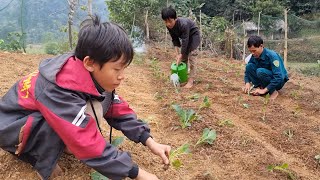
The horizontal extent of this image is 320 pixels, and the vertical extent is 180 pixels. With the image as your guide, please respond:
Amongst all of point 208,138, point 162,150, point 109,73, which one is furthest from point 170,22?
point 109,73

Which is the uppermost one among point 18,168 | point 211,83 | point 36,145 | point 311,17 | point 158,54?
point 36,145

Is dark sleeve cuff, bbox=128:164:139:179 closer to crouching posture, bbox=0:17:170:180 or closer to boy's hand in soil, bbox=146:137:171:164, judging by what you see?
crouching posture, bbox=0:17:170:180

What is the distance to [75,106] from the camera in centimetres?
150

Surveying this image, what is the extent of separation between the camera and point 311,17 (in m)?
18.8

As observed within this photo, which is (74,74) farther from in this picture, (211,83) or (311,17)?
(311,17)

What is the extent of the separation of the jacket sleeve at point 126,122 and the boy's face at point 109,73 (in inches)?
14.2

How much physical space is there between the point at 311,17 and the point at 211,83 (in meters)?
15.4

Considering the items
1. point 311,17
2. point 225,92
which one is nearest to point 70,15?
point 225,92

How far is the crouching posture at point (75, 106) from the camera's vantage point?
1496mm

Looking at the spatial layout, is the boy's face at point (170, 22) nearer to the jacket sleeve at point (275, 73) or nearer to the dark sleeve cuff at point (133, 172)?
the jacket sleeve at point (275, 73)

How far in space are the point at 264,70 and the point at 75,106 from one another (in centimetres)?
376

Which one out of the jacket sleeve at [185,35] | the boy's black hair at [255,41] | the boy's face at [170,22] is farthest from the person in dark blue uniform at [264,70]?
the boy's face at [170,22]

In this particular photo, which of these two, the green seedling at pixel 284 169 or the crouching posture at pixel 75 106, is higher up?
the crouching posture at pixel 75 106

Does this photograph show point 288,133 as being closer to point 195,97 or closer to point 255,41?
point 195,97
